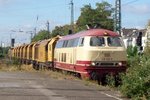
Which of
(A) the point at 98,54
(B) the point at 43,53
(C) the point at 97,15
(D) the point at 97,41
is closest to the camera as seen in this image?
(A) the point at 98,54

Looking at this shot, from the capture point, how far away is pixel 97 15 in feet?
303

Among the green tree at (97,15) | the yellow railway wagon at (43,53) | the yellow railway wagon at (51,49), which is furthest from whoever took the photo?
the green tree at (97,15)

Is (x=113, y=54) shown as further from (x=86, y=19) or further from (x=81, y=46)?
(x=86, y=19)

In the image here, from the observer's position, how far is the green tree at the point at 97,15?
91.6m

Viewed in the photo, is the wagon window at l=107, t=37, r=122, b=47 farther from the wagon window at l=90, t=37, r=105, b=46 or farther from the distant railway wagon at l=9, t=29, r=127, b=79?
the wagon window at l=90, t=37, r=105, b=46

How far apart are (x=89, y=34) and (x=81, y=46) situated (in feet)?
2.88

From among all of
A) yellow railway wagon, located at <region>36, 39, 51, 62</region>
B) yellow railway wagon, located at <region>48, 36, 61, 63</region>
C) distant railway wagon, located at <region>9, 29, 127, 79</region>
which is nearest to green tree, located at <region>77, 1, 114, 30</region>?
yellow railway wagon, located at <region>36, 39, 51, 62</region>

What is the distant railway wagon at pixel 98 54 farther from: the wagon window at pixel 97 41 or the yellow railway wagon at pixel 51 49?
the yellow railway wagon at pixel 51 49

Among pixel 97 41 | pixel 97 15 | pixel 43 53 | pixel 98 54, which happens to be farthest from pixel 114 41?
pixel 97 15

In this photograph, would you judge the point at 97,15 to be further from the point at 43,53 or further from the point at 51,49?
the point at 51,49

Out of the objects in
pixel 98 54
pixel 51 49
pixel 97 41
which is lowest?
pixel 98 54

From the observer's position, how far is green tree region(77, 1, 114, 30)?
9162 centimetres

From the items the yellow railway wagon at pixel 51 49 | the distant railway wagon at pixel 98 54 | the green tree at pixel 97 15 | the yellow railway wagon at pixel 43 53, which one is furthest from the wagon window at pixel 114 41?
the green tree at pixel 97 15

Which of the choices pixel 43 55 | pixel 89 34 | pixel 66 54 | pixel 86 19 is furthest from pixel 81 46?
pixel 86 19
